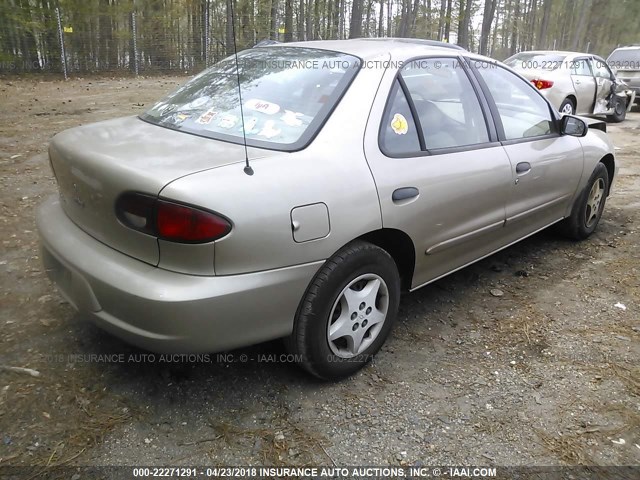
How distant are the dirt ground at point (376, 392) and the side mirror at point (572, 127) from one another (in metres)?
1.12

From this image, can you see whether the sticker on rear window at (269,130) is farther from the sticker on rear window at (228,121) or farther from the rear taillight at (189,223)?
the rear taillight at (189,223)

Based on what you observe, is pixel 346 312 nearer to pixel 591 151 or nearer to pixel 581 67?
pixel 591 151

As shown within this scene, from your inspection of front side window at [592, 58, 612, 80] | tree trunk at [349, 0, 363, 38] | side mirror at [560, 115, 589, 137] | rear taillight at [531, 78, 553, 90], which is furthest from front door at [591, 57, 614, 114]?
tree trunk at [349, 0, 363, 38]

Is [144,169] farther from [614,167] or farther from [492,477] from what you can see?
[614,167]

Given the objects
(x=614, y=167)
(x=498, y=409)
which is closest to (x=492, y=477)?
(x=498, y=409)

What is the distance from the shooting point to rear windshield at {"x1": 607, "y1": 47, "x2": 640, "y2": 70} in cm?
1395

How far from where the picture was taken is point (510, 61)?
1162cm

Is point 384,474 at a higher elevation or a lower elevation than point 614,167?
lower

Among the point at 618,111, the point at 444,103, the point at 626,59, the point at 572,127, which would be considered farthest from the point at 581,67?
the point at 444,103

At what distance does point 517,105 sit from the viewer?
369cm

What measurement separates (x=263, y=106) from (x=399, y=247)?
1.01 metres

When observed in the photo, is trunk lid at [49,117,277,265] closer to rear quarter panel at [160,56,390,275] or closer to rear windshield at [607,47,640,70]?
rear quarter panel at [160,56,390,275]

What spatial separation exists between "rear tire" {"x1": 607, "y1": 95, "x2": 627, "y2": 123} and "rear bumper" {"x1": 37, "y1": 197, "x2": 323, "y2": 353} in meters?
12.1

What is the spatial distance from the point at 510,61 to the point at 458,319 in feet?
32.9
